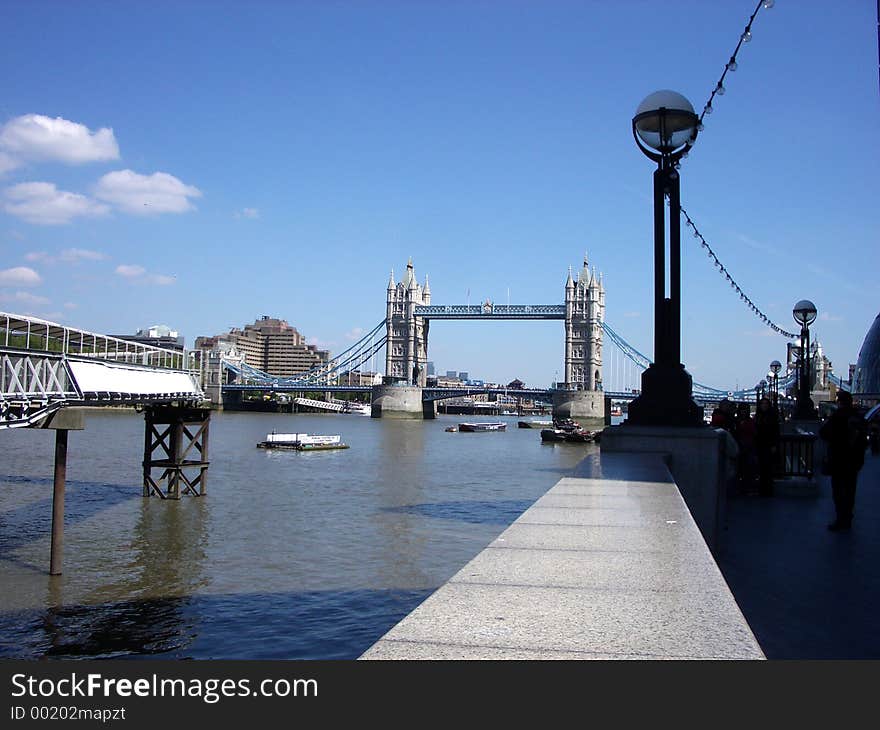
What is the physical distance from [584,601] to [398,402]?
356ft

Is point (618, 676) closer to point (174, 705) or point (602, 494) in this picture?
point (174, 705)

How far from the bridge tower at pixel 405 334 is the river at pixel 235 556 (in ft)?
317

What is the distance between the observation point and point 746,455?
11.6m

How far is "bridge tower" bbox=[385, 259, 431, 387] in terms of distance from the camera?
130875 millimetres

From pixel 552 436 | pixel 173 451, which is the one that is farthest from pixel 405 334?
pixel 173 451

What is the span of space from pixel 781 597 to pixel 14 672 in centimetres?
484

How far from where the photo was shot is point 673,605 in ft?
9.46

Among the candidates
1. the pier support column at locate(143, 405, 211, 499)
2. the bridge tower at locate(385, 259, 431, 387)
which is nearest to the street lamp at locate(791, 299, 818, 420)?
the pier support column at locate(143, 405, 211, 499)

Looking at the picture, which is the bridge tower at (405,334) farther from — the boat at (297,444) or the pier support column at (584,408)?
the boat at (297,444)

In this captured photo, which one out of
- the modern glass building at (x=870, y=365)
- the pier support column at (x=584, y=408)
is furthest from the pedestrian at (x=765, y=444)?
the pier support column at (x=584, y=408)

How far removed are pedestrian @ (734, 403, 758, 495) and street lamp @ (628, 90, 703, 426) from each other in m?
3.21

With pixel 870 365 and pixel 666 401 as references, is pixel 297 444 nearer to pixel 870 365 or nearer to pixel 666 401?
pixel 870 365

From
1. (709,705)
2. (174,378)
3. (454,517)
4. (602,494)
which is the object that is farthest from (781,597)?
(174,378)

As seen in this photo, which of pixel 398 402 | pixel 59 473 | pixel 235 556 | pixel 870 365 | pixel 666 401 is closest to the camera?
pixel 666 401
